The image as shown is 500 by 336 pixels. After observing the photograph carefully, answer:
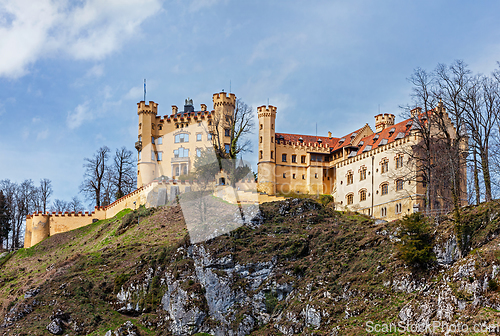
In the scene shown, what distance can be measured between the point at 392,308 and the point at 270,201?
2938 cm

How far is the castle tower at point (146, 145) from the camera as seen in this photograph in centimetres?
7119

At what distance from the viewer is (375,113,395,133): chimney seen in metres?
68.6

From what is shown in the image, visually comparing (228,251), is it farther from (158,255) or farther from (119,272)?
(119,272)

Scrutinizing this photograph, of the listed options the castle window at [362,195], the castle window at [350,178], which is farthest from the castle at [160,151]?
the castle window at [362,195]

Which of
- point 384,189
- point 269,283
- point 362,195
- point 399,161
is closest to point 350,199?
point 362,195

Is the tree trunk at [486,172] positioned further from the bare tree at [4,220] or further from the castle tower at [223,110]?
A: the bare tree at [4,220]

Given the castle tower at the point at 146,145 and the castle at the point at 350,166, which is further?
the castle tower at the point at 146,145

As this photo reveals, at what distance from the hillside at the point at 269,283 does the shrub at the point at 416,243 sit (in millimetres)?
648

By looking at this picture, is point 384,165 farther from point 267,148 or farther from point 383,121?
point 267,148

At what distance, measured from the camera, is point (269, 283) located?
1607 inches

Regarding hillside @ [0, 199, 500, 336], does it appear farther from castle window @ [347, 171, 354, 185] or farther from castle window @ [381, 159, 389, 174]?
castle window @ [347, 171, 354, 185]

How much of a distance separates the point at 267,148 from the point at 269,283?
28.4m

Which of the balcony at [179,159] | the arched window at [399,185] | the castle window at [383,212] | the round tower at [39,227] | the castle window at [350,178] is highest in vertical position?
the balcony at [179,159]

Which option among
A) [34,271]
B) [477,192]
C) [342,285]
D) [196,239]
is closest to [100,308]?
[196,239]
